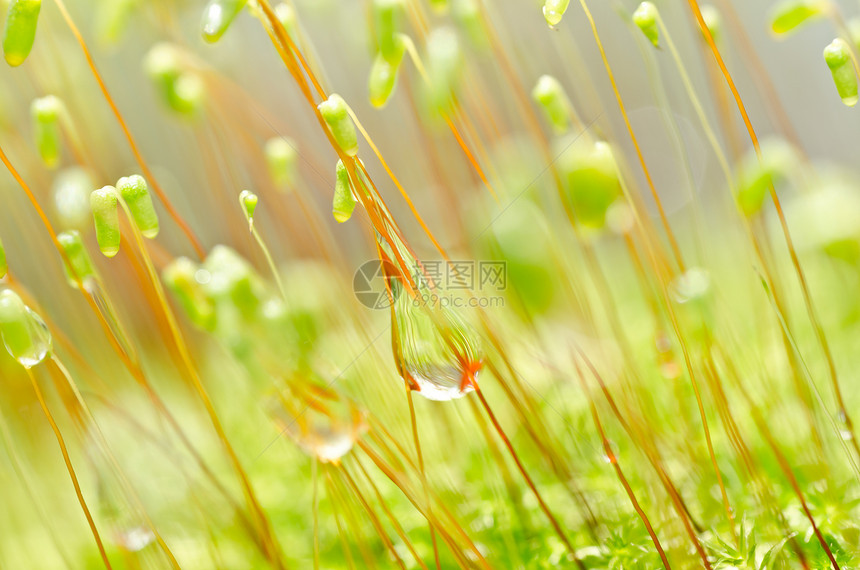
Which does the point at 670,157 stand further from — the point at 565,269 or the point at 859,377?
the point at 565,269

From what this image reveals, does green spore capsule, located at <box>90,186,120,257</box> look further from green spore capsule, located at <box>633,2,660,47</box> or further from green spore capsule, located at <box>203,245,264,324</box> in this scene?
green spore capsule, located at <box>633,2,660,47</box>

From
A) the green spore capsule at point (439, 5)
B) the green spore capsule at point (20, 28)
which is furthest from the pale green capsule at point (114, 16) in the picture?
the green spore capsule at point (439, 5)

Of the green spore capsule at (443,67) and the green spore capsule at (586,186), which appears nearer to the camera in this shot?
the green spore capsule at (443,67)

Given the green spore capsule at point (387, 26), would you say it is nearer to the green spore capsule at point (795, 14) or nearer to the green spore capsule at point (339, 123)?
the green spore capsule at point (339, 123)

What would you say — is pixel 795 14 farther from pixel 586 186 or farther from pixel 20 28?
pixel 20 28

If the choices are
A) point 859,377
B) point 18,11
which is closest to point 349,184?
point 18,11
